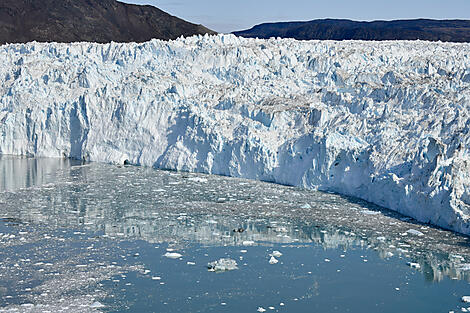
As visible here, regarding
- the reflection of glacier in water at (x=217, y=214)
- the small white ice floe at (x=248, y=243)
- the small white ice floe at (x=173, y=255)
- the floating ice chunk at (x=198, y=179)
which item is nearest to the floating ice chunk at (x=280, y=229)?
the reflection of glacier in water at (x=217, y=214)

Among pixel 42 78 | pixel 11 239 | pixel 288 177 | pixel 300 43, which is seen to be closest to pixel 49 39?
pixel 42 78

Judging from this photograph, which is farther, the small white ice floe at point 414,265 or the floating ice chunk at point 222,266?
the small white ice floe at point 414,265

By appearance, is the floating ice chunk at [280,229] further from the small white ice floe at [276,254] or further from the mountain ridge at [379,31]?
the mountain ridge at [379,31]

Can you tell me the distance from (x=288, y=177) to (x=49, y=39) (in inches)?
830

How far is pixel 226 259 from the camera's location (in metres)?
7.38

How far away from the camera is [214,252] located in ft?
25.4

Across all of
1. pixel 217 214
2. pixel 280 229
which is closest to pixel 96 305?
pixel 280 229

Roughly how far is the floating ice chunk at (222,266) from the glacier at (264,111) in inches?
139

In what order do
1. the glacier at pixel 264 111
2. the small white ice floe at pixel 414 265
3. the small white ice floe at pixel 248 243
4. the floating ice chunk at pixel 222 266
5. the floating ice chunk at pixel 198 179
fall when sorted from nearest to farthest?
the floating ice chunk at pixel 222 266
the small white ice floe at pixel 414 265
the small white ice floe at pixel 248 243
the glacier at pixel 264 111
the floating ice chunk at pixel 198 179

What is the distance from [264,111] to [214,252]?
629cm

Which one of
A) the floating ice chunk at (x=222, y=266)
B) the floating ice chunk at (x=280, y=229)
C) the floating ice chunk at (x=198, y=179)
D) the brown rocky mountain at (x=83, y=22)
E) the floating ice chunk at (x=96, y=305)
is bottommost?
the floating ice chunk at (x=96, y=305)

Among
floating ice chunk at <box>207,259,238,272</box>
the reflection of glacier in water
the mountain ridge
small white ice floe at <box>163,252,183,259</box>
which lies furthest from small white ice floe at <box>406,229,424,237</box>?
the mountain ridge

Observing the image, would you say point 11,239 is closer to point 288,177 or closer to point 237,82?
point 288,177

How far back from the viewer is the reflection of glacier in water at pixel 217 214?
26.9 feet
